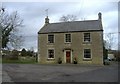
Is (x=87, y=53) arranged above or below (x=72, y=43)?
below

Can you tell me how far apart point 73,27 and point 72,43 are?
3481 millimetres

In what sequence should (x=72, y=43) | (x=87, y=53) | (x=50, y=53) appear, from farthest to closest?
(x=50, y=53) → (x=72, y=43) → (x=87, y=53)

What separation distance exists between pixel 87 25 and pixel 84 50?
16.7ft

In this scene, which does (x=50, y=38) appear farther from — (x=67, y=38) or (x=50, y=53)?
(x=67, y=38)

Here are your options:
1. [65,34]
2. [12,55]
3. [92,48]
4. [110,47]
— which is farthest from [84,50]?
[110,47]

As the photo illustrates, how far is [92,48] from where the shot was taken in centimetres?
4138

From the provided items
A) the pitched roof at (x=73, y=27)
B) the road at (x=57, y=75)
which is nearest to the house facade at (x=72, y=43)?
the pitched roof at (x=73, y=27)

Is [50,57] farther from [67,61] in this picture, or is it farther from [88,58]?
[88,58]

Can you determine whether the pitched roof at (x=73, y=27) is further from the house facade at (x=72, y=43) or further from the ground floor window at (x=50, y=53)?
the ground floor window at (x=50, y=53)

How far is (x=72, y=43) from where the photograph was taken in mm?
42844

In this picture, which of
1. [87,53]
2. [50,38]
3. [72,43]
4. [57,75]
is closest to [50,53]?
[50,38]

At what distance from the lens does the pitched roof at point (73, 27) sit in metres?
42.8

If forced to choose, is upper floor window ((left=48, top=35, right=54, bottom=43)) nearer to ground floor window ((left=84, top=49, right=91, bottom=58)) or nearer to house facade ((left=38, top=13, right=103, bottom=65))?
house facade ((left=38, top=13, right=103, bottom=65))

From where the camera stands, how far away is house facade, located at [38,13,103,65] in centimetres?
4119
